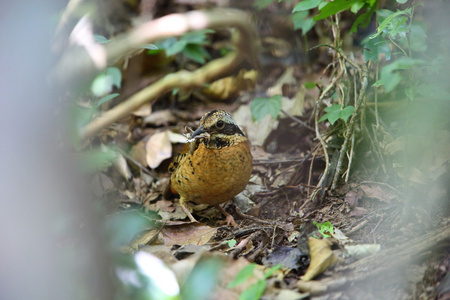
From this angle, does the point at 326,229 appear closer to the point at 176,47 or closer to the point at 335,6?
the point at 335,6

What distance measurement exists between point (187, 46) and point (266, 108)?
2.41 metres

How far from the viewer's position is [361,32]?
23.4ft

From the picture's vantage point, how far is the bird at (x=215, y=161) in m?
4.79

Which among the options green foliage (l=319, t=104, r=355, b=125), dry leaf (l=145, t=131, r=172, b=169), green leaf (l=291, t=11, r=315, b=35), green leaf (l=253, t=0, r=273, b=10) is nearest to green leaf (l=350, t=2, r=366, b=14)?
green foliage (l=319, t=104, r=355, b=125)

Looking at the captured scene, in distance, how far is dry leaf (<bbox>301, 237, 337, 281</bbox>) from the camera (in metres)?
3.19

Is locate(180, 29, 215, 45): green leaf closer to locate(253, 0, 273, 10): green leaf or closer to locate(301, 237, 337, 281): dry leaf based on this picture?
locate(253, 0, 273, 10): green leaf

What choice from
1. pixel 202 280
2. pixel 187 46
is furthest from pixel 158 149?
pixel 202 280

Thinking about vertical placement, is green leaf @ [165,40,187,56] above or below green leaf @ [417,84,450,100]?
above

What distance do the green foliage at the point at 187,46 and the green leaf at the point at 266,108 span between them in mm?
1937

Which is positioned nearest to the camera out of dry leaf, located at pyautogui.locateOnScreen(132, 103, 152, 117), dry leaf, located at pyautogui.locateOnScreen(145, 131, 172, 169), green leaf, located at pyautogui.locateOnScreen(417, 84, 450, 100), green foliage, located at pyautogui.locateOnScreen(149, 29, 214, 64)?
green leaf, located at pyautogui.locateOnScreen(417, 84, 450, 100)

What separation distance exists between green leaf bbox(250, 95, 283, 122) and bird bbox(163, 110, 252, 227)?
0.78 m

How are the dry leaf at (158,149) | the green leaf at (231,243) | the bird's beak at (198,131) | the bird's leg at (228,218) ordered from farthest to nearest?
the dry leaf at (158,149) < the bird's leg at (228,218) < the bird's beak at (198,131) < the green leaf at (231,243)

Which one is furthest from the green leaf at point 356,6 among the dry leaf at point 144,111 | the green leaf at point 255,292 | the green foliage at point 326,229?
the dry leaf at point 144,111

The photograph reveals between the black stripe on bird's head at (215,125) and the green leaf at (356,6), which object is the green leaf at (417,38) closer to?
the green leaf at (356,6)
